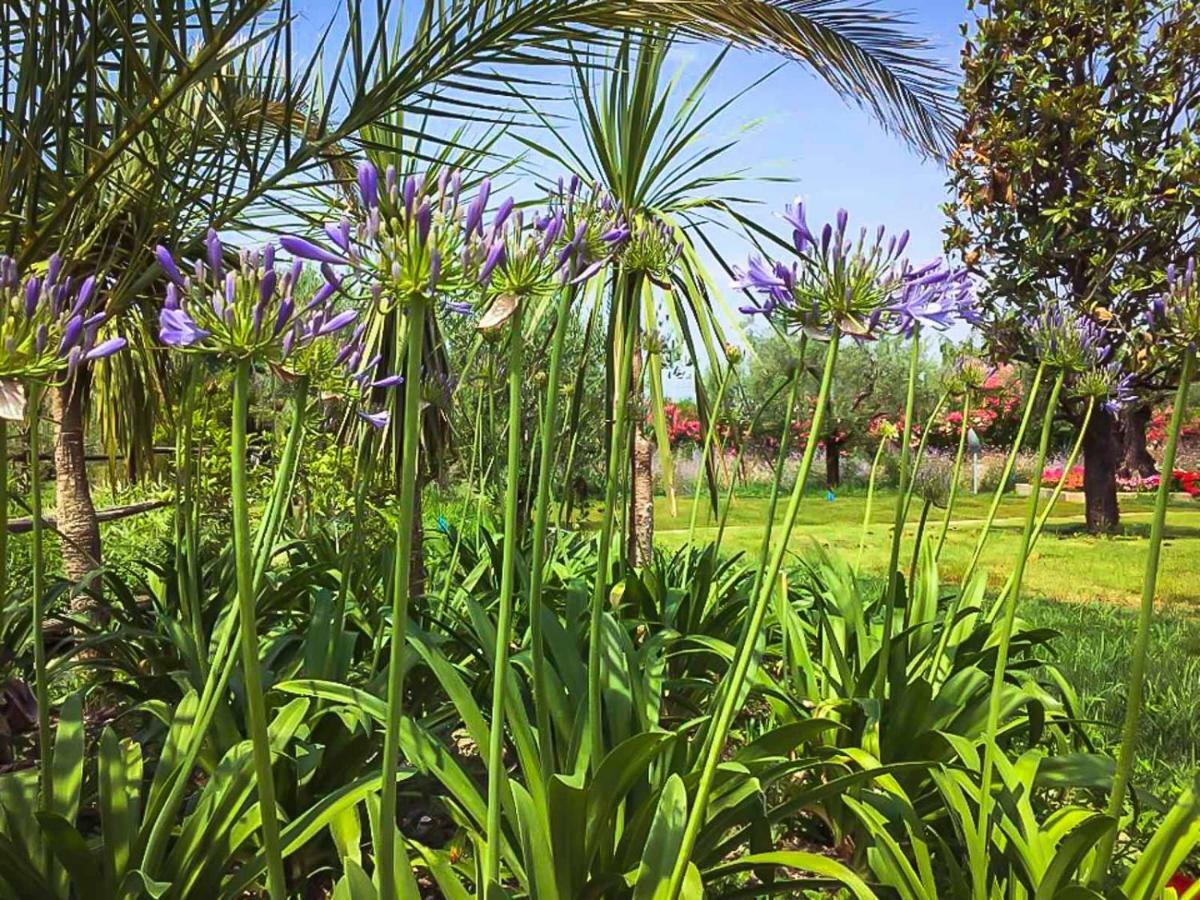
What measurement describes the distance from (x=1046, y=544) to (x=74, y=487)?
846 cm

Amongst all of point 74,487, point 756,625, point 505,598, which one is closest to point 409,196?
point 505,598

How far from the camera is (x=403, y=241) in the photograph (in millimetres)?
831

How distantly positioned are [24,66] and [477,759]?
1890 millimetres

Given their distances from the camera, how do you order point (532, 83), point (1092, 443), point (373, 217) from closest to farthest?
point (373, 217) < point (532, 83) < point (1092, 443)

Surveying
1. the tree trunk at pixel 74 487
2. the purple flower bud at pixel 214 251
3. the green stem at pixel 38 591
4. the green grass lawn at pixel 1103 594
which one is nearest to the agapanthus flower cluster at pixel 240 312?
the purple flower bud at pixel 214 251

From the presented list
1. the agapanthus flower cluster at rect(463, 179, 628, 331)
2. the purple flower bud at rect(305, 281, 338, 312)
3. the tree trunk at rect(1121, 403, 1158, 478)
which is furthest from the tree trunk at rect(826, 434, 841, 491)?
the purple flower bud at rect(305, 281, 338, 312)

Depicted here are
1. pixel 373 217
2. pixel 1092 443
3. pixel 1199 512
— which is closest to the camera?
Result: pixel 373 217

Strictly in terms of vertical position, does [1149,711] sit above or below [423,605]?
below

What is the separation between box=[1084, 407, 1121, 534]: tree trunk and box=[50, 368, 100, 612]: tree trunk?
9153 mm

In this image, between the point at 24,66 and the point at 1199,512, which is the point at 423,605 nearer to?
the point at 24,66

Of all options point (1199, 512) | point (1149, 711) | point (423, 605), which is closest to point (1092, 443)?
point (1199, 512)

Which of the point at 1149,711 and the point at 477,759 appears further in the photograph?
the point at 1149,711

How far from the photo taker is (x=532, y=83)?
223 cm

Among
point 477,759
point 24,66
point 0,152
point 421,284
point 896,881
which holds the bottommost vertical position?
point 477,759
